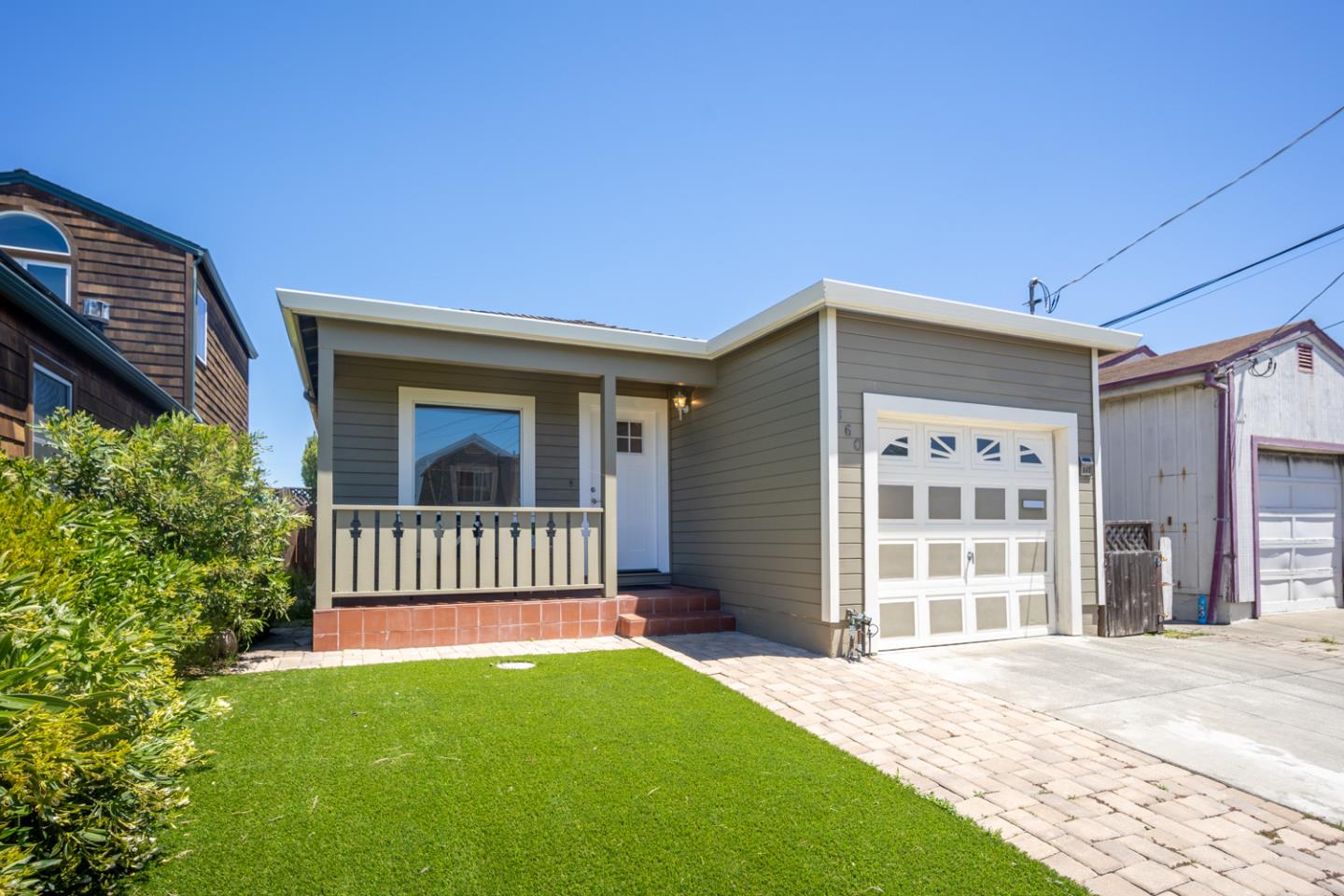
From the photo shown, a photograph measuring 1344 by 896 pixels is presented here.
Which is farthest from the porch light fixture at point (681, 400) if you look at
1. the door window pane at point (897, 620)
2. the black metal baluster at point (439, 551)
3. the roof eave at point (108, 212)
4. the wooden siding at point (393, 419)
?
the roof eave at point (108, 212)

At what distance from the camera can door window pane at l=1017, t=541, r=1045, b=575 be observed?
261 inches

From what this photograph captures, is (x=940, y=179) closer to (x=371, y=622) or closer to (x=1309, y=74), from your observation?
(x=1309, y=74)

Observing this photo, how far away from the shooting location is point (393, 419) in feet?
23.2

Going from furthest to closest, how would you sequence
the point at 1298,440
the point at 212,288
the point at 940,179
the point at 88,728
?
1. the point at 212,288
2. the point at 940,179
3. the point at 1298,440
4. the point at 88,728

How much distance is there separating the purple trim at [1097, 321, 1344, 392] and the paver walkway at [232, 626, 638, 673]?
21.7 feet

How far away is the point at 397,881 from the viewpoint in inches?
85.4

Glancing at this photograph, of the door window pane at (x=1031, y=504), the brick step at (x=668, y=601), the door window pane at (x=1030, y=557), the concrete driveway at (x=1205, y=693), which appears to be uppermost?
the door window pane at (x=1031, y=504)

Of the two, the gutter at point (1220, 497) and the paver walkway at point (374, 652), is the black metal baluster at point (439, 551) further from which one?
the gutter at point (1220, 497)

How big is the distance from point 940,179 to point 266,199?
9.21 m

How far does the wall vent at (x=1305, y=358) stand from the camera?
8.83 metres

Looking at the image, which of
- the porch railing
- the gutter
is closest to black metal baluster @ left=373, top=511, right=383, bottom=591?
the porch railing

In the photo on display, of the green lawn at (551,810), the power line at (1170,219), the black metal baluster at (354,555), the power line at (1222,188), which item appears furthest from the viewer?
the power line at (1170,219)

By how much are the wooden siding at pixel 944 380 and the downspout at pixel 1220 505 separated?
2328 millimetres

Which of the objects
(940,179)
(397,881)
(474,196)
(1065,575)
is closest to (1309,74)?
(940,179)
